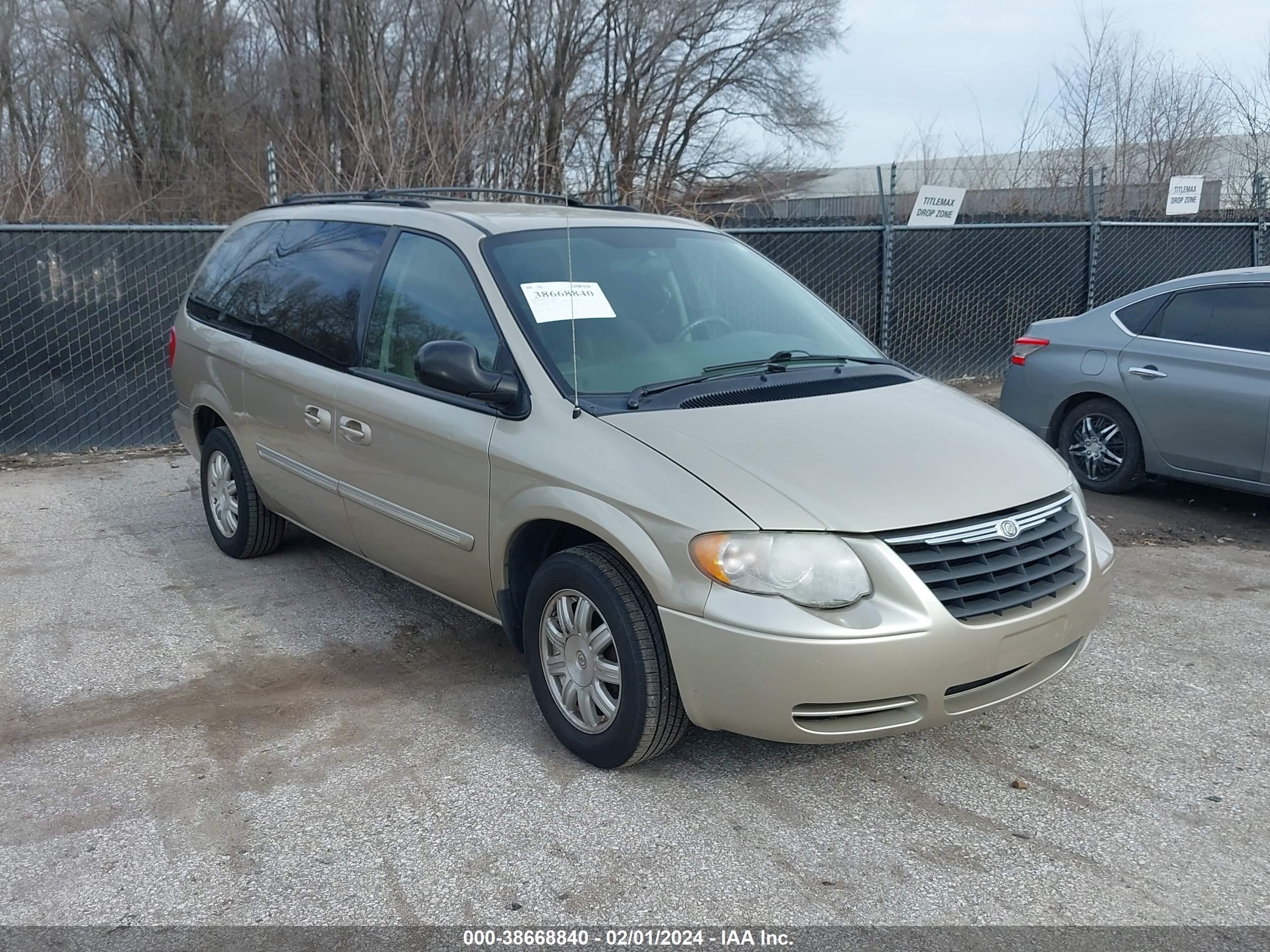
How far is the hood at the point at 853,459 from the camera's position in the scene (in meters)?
3.31

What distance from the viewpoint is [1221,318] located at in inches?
277

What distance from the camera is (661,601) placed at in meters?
3.35

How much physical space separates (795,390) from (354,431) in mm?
1773

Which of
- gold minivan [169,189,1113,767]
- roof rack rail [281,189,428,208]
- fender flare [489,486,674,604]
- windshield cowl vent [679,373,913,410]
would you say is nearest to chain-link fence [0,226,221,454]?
roof rack rail [281,189,428,208]

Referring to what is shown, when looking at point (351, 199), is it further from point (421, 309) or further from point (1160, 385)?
point (1160, 385)

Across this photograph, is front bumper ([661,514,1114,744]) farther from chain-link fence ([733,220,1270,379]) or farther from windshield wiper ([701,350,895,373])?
chain-link fence ([733,220,1270,379])

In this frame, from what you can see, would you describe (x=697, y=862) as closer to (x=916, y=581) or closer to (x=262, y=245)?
(x=916, y=581)

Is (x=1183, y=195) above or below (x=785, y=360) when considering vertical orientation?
above

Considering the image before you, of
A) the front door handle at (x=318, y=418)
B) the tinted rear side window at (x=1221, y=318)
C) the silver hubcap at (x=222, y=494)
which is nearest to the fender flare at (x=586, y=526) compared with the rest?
the front door handle at (x=318, y=418)

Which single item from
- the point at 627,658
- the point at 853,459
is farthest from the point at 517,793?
the point at 853,459

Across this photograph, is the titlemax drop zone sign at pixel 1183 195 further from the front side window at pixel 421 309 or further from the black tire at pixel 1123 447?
the front side window at pixel 421 309

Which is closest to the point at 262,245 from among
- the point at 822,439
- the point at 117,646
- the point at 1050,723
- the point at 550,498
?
the point at 117,646

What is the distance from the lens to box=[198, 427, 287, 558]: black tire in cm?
571

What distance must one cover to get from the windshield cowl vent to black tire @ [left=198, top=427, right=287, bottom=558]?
2.77 m
